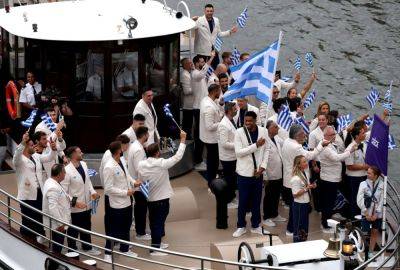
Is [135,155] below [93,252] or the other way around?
the other way around

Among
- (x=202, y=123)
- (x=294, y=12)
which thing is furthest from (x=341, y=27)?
(x=202, y=123)

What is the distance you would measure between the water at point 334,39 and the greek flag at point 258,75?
14.1 m

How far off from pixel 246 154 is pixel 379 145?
2099mm

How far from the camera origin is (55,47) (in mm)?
16484

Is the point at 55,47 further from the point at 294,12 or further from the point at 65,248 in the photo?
the point at 294,12

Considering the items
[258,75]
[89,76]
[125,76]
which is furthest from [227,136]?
[89,76]

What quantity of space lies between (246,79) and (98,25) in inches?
108

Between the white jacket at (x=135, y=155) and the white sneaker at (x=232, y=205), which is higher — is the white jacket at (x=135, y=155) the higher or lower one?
the higher one

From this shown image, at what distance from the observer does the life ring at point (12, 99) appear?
57.4 feet

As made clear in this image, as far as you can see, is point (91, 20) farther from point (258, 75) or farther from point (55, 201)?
point (55, 201)

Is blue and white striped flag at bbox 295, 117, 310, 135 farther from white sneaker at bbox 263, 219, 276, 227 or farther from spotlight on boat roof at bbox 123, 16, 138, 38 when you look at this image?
spotlight on boat roof at bbox 123, 16, 138, 38

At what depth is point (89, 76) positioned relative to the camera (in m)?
16.5

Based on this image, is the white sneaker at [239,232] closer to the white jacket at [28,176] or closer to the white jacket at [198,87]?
the white jacket at [28,176]

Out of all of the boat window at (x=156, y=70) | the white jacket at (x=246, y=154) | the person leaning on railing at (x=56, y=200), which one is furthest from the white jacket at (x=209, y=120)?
the person leaning on railing at (x=56, y=200)
